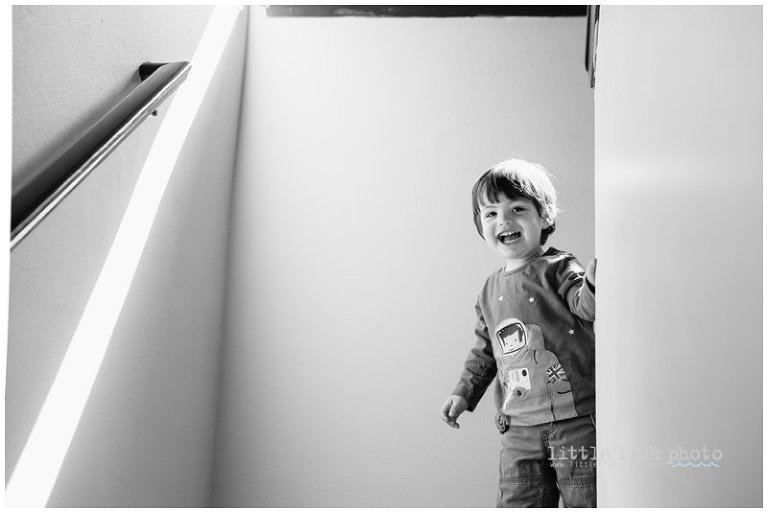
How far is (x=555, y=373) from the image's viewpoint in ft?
4.96

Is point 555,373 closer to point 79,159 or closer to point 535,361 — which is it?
point 535,361

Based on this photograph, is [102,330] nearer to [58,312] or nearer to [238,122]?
[58,312]

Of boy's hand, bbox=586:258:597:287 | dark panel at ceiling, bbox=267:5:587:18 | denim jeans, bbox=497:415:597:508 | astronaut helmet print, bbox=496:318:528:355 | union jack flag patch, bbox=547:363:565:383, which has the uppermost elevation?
dark panel at ceiling, bbox=267:5:587:18

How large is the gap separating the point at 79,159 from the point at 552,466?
1.10 meters

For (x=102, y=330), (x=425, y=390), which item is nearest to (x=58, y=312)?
(x=102, y=330)

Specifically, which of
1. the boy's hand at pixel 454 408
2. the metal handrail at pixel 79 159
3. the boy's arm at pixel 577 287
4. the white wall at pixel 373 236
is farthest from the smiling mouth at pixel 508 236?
the metal handrail at pixel 79 159

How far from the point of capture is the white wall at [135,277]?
39.0 inches

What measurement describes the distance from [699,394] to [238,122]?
1.90 meters

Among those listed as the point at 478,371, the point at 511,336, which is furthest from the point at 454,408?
the point at 511,336

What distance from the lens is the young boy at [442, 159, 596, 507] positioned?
1478mm

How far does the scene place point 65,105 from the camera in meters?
1.05

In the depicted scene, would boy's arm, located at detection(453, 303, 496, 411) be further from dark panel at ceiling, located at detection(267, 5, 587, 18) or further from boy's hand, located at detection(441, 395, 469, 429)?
dark panel at ceiling, located at detection(267, 5, 587, 18)

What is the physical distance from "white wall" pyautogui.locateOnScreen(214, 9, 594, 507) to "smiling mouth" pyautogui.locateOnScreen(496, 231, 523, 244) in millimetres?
277

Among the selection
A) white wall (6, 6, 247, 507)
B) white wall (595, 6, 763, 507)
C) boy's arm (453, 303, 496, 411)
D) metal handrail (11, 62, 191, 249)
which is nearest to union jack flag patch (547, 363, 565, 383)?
boy's arm (453, 303, 496, 411)
